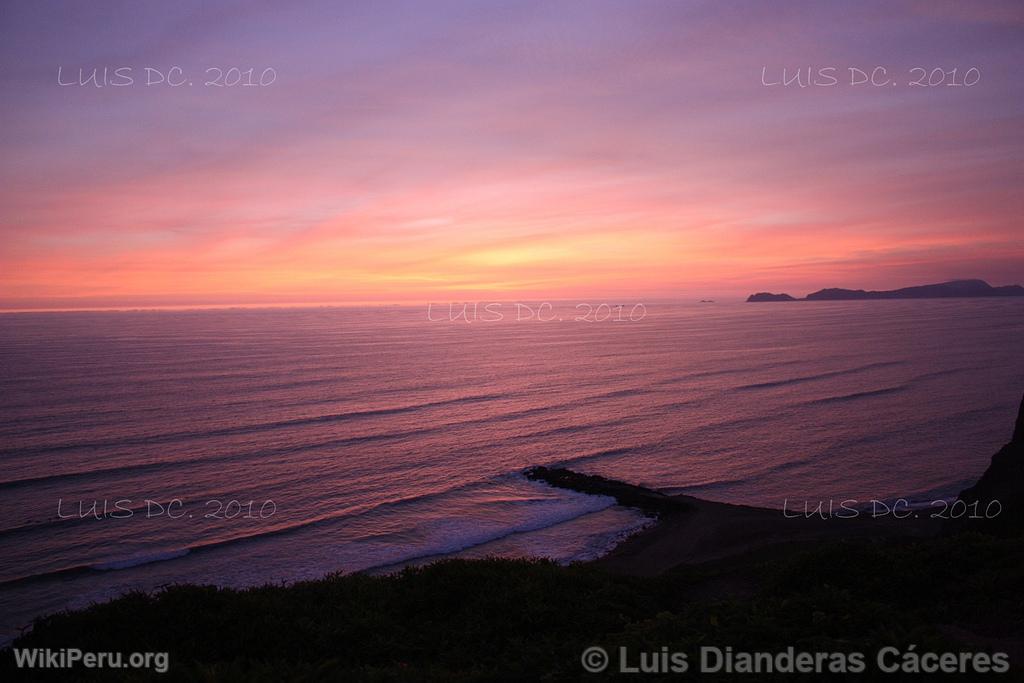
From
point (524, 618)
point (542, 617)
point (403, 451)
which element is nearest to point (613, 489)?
point (403, 451)

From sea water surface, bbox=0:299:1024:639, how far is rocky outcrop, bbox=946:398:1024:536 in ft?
29.0

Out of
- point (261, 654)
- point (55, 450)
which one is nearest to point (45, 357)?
point (55, 450)

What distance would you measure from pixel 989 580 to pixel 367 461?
28616 mm

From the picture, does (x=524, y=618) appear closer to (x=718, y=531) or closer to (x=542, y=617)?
(x=542, y=617)

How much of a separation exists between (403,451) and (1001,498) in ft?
92.2

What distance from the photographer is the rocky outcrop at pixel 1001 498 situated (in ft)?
52.6

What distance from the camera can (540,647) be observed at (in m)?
9.55

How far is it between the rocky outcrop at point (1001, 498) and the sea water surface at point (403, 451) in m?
8.83

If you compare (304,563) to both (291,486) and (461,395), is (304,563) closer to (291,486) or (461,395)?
(291,486)

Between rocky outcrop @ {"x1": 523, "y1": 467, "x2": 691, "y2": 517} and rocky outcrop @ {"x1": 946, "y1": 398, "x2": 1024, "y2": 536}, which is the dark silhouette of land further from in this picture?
rocky outcrop @ {"x1": 523, "y1": 467, "x2": 691, "y2": 517}

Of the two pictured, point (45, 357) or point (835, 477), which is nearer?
point (835, 477)

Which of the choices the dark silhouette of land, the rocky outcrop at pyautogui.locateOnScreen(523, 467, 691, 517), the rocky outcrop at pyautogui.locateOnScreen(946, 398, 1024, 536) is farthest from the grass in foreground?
the rocky outcrop at pyautogui.locateOnScreen(523, 467, 691, 517)

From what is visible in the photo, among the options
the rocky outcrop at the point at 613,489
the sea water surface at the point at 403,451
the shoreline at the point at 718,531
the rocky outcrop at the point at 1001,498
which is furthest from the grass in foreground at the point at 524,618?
the rocky outcrop at the point at 613,489

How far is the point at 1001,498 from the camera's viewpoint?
17.2 meters
